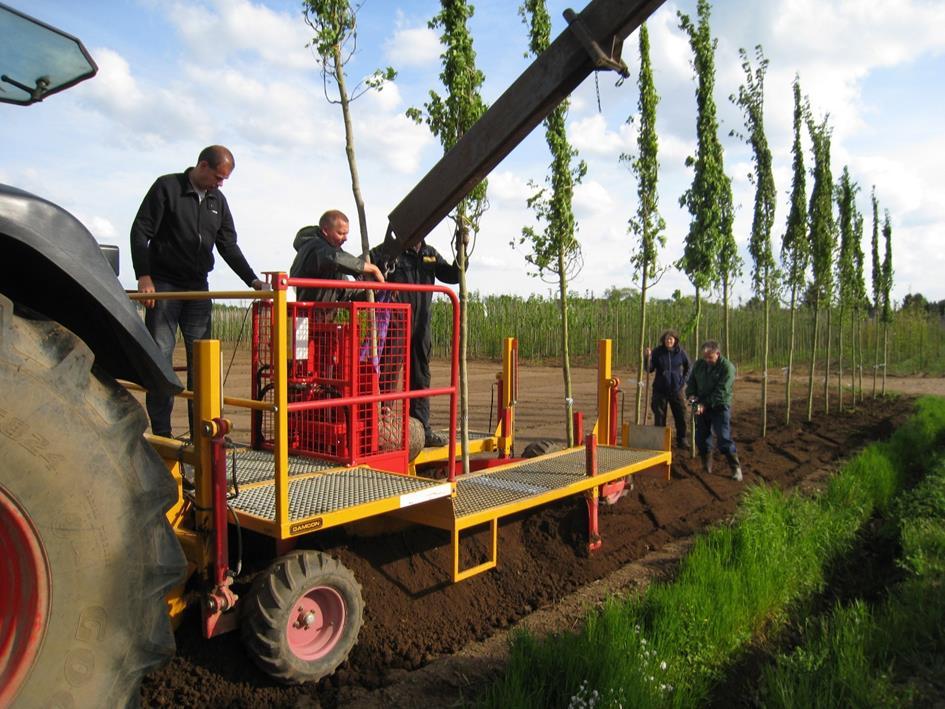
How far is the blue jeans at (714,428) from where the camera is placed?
9695 millimetres

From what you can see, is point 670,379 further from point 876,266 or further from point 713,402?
point 876,266

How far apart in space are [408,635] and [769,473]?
6.91 meters

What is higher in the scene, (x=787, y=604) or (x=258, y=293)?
(x=258, y=293)

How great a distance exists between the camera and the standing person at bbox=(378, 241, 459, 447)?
6.79 metres

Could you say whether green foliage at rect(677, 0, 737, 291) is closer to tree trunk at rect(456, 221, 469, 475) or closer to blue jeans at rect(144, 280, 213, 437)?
tree trunk at rect(456, 221, 469, 475)

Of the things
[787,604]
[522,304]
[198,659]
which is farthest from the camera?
[522,304]

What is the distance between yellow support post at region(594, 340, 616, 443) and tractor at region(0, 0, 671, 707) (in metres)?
0.78

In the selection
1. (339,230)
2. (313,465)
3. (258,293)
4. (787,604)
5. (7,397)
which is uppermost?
(339,230)

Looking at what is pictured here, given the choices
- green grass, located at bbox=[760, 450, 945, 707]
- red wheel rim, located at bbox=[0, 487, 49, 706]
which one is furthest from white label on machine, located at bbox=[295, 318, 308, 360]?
green grass, located at bbox=[760, 450, 945, 707]

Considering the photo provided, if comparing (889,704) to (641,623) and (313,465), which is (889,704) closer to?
(641,623)

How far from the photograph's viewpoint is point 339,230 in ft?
18.8

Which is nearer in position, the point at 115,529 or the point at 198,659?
the point at 115,529

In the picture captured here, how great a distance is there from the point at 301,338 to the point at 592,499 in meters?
2.77

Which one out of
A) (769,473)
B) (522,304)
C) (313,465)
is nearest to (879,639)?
(313,465)
